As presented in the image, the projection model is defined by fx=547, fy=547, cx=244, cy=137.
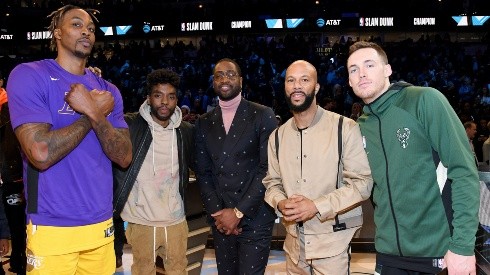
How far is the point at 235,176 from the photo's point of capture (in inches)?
163

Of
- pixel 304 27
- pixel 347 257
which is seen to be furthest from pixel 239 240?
pixel 304 27

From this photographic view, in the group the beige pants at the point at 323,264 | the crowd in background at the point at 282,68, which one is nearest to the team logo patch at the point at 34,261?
the beige pants at the point at 323,264

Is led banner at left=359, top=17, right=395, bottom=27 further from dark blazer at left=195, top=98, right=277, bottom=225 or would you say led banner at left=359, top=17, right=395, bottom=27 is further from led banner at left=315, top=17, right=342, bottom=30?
dark blazer at left=195, top=98, right=277, bottom=225

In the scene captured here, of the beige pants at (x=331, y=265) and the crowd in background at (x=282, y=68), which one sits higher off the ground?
the crowd in background at (x=282, y=68)

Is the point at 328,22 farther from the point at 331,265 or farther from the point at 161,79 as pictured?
the point at 331,265

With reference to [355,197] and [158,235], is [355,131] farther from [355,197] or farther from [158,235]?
[158,235]

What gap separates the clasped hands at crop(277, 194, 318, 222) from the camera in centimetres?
328

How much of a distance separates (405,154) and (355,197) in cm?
60

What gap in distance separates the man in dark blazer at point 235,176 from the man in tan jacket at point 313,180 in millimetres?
460

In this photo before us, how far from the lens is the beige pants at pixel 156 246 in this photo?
3.97 metres

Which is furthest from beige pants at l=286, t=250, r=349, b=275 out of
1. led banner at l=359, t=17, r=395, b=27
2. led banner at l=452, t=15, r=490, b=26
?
led banner at l=452, t=15, r=490, b=26

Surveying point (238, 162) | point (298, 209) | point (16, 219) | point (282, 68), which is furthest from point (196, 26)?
point (298, 209)

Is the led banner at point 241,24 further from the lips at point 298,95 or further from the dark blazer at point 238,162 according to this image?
the lips at point 298,95

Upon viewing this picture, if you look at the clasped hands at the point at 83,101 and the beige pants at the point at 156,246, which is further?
the beige pants at the point at 156,246
